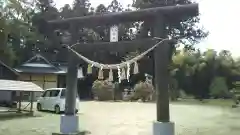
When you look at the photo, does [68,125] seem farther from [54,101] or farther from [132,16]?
[54,101]

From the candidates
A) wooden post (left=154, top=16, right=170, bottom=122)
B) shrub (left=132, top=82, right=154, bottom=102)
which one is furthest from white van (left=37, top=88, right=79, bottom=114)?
wooden post (left=154, top=16, right=170, bottom=122)

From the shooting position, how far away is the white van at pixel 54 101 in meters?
18.3

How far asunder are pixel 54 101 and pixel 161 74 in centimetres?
1284

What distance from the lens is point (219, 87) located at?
30.2 m

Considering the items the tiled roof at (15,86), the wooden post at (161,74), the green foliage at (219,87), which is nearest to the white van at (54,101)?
the tiled roof at (15,86)

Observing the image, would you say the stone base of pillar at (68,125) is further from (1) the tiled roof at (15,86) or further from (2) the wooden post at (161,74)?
(1) the tiled roof at (15,86)

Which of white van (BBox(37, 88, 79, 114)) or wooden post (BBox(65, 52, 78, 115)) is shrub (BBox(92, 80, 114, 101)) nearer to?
white van (BBox(37, 88, 79, 114))

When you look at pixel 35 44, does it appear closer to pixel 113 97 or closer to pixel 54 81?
pixel 54 81

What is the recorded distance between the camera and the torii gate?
22.6 feet

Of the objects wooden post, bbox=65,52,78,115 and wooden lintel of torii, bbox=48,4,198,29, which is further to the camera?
wooden post, bbox=65,52,78,115

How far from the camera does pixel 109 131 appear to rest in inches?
434

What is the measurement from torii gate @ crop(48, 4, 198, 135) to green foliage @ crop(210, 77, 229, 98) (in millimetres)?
23960

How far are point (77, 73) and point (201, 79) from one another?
25.3m

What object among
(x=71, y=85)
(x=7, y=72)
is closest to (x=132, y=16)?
(x=71, y=85)
